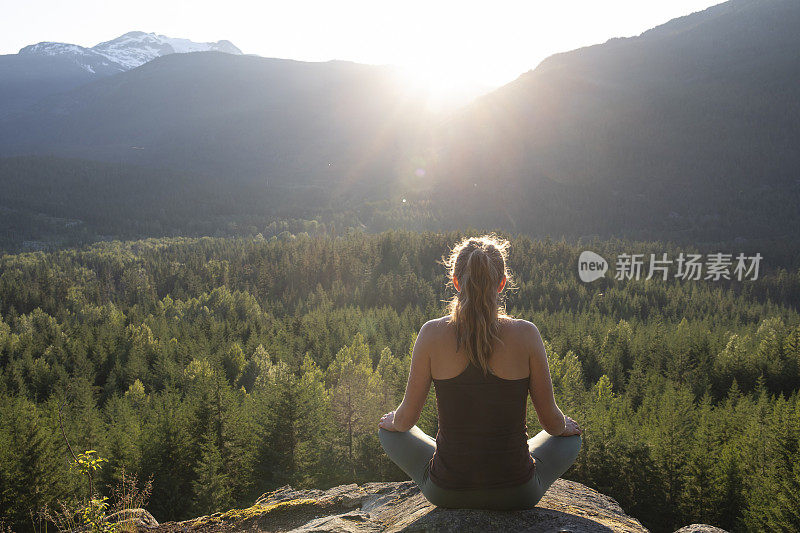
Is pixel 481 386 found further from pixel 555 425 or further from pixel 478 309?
pixel 555 425

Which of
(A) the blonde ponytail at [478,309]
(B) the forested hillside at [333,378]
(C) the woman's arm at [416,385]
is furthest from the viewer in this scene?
(B) the forested hillside at [333,378]

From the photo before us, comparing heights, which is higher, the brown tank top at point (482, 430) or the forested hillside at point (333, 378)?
the brown tank top at point (482, 430)

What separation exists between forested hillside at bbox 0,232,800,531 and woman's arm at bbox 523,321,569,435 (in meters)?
19.7

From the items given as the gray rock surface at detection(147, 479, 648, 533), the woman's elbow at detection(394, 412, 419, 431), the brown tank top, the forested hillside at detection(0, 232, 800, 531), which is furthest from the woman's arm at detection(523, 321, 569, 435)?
the forested hillside at detection(0, 232, 800, 531)

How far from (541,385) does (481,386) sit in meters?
0.68

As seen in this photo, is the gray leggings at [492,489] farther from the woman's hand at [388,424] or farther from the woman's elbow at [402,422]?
the woman's elbow at [402,422]

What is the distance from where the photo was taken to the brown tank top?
4.92 metres

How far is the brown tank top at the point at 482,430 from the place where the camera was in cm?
492

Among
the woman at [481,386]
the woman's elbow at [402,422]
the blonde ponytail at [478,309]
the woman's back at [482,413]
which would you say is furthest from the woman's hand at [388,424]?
the blonde ponytail at [478,309]

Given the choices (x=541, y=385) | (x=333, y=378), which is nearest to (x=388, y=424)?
(x=541, y=385)

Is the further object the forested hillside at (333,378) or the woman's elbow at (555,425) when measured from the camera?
the forested hillside at (333,378)

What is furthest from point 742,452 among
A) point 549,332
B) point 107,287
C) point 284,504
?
point 107,287

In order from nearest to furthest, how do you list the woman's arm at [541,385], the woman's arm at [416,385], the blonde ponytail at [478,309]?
the blonde ponytail at [478,309] < the woman's arm at [541,385] < the woman's arm at [416,385]

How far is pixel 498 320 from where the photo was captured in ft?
16.0
